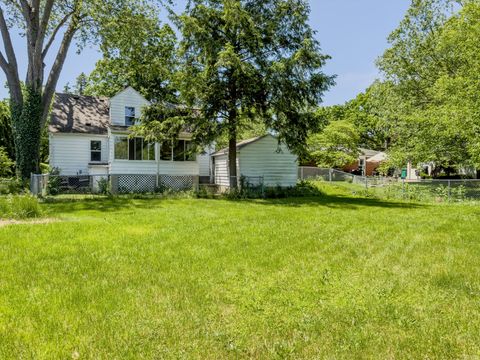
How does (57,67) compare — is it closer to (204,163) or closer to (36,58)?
(36,58)

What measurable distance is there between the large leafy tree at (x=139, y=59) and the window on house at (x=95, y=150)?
572cm

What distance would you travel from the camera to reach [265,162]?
21.6m

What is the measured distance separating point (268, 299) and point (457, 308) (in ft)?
6.80

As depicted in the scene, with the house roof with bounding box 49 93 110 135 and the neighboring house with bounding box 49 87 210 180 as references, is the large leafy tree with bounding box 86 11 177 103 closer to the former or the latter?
the neighboring house with bounding box 49 87 210 180

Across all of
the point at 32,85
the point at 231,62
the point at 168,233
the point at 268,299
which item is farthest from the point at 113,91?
the point at 268,299

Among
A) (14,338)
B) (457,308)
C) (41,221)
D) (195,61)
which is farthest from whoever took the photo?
(195,61)

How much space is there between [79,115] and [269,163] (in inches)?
533

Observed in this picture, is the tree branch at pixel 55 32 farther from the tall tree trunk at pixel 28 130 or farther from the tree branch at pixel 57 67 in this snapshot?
the tall tree trunk at pixel 28 130

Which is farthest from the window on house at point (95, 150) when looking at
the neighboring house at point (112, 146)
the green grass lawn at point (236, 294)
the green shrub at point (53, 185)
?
the green grass lawn at point (236, 294)

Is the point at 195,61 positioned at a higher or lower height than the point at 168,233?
higher

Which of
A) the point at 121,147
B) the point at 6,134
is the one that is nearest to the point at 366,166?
the point at 121,147

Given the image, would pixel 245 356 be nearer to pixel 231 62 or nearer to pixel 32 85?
pixel 231 62

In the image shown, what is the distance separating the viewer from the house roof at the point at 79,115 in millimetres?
23094

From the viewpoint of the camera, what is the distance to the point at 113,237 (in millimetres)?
7477
